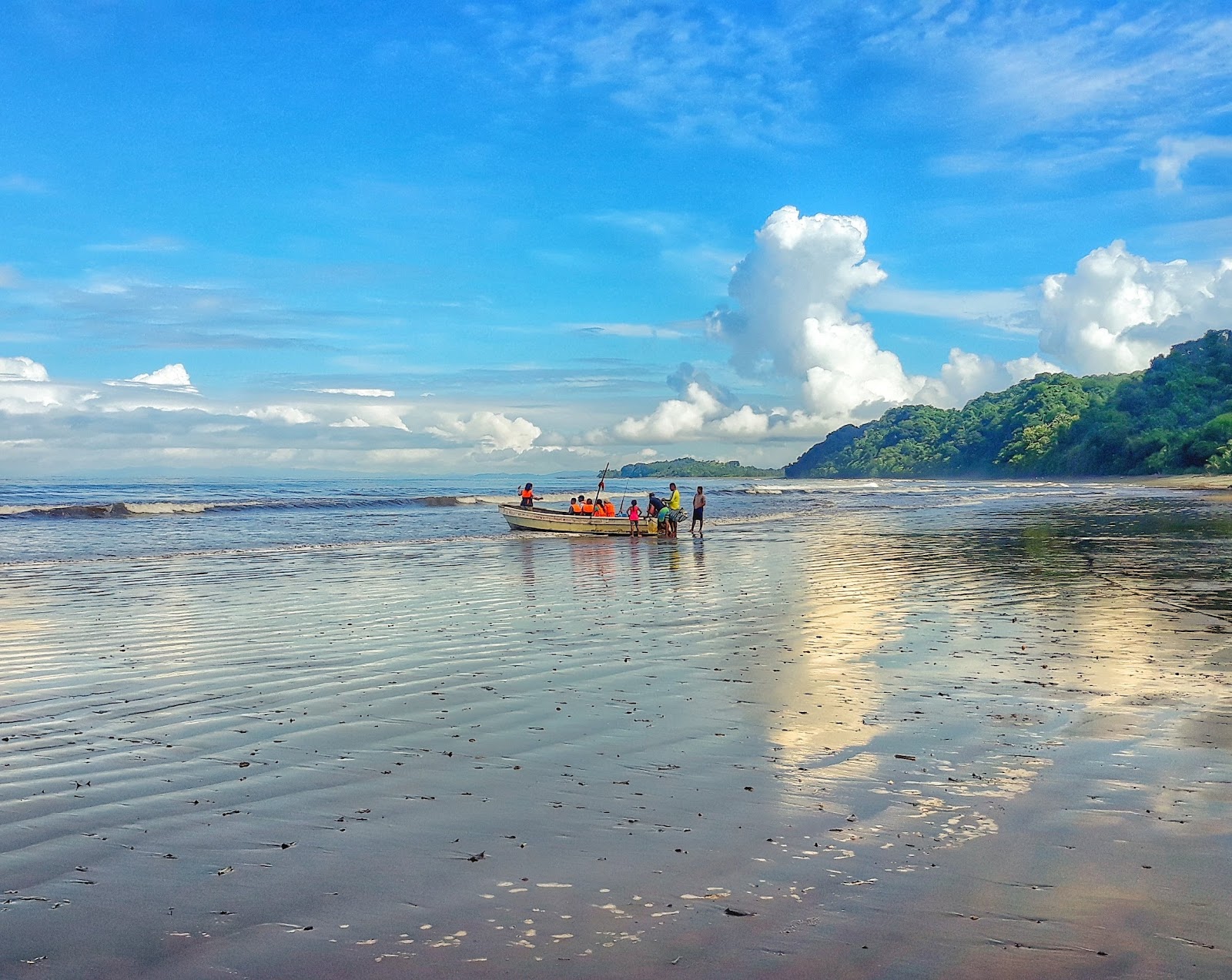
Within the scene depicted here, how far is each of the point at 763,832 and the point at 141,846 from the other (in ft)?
13.2

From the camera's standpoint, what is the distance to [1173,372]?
131500 mm

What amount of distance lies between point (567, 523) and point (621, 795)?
33.8m

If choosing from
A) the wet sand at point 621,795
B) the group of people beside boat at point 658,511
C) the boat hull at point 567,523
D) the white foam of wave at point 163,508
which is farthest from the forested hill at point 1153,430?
the wet sand at point 621,795

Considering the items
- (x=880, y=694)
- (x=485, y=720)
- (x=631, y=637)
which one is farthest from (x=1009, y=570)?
(x=485, y=720)

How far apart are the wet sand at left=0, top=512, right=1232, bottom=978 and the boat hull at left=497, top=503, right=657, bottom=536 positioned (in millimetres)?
23356

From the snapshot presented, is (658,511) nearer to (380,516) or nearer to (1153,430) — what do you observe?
(380,516)

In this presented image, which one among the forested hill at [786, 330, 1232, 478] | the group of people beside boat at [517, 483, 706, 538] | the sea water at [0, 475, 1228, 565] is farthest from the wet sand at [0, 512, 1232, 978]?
the forested hill at [786, 330, 1232, 478]

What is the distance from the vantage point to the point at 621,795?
705 centimetres

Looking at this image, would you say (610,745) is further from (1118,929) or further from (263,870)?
(1118,929)

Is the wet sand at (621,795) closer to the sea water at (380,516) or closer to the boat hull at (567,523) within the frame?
the sea water at (380,516)

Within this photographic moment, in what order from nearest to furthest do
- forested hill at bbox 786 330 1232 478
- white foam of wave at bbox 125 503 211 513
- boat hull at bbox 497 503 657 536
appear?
boat hull at bbox 497 503 657 536
white foam of wave at bbox 125 503 211 513
forested hill at bbox 786 330 1232 478

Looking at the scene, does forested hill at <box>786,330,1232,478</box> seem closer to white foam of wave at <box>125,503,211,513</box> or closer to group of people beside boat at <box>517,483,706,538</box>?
group of people beside boat at <box>517,483,706,538</box>

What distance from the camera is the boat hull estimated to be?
3969cm

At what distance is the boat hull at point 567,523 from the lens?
39.7 m
